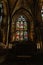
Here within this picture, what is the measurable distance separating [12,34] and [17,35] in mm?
697

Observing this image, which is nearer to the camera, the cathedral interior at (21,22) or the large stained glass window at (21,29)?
the cathedral interior at (21,22)

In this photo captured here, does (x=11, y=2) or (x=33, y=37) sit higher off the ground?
A: (x=11, y=2)

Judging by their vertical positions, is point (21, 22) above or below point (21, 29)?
above

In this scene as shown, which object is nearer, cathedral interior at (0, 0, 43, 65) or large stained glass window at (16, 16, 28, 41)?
cathedral interior at (0, 0, 43, 65)

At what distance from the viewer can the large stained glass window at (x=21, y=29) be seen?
18.6 m

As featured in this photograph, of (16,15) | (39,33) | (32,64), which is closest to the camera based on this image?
(32,64)

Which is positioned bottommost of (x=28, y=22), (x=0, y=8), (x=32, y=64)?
(x=32, y=64)

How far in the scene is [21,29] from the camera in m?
18.8

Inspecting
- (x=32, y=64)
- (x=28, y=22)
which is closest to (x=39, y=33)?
(x=28, y=22)

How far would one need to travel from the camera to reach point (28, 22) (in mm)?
18594

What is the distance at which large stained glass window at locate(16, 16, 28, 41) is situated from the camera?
18.6 meters

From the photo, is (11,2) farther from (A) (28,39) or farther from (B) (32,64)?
(B) (32,64)

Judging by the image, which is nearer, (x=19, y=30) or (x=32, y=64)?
(x=32, y=64)

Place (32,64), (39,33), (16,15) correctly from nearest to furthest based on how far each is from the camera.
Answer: (32,64)
(39,33)
(16,15)
